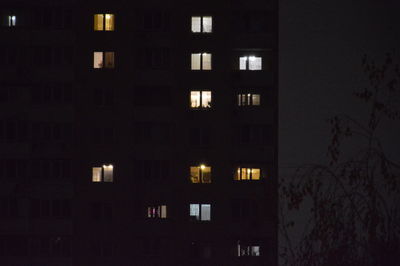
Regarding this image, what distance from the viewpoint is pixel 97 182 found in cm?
3938

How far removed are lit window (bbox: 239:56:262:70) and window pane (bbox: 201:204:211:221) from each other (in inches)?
385

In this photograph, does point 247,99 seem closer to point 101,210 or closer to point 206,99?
point 206,99

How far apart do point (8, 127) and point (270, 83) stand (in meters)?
18.4

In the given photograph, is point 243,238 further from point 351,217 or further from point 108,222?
point 351,217

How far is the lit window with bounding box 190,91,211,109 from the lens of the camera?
39281mm

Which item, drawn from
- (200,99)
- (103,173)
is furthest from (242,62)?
(103,173)

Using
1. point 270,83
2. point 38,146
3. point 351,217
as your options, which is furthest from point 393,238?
point 38,146

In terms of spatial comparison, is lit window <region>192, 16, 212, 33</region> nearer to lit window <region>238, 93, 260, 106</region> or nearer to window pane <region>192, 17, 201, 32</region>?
window pane <region>192, 17, 201, 32</region>

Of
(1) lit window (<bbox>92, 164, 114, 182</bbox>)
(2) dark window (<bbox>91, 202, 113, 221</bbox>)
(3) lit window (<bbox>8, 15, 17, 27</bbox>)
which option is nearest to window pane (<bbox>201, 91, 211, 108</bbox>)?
(1) lit window (<bbox>92, 164, 114, 182</bbox>)

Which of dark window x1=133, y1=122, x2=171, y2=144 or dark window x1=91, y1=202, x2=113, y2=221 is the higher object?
dark window x1=133, y1=122, x2=171, y2=144

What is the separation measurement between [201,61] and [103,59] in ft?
22.1

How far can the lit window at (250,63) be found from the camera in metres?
39.3

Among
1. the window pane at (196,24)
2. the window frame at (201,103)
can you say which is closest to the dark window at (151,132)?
the window frame at (201,103)

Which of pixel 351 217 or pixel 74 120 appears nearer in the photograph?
pixel 351 217
